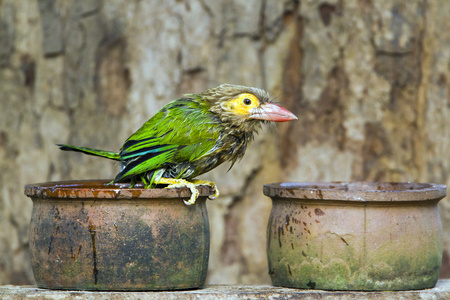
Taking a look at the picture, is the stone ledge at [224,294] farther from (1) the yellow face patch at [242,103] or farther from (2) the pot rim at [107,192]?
(1) the yellow face patch at [242,103]

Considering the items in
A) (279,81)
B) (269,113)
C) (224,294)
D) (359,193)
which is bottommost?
(224,294)

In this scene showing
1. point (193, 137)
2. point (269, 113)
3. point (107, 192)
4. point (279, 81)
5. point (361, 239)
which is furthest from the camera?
point (279, 81)

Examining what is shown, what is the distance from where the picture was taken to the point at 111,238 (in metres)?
2.72

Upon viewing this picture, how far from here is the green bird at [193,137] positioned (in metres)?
2.89

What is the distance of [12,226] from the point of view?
4988 mm

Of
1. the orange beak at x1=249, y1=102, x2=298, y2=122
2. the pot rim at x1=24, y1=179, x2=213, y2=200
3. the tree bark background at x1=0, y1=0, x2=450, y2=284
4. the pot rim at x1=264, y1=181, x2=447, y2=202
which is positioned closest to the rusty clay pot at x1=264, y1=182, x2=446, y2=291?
the pot rim at x1=264, y1=181, x2=447, y2=202

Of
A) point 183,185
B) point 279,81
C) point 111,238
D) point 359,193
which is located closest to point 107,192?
point 111,238

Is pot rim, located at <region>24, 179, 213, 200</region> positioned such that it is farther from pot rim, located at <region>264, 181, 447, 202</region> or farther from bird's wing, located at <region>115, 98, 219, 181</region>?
pot rim, located at <region>264, 181, 447, 202</region>

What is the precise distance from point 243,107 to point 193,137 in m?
0.25

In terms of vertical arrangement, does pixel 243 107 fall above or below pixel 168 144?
above

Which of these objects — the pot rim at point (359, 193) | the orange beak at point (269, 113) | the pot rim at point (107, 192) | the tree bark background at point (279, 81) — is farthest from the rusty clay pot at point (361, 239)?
the tree bark background at point (279, 81)

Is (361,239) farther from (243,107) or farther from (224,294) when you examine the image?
(243,107)

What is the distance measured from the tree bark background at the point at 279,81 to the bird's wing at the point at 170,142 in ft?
5.35

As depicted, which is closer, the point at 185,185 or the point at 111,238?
the point at 111,238
